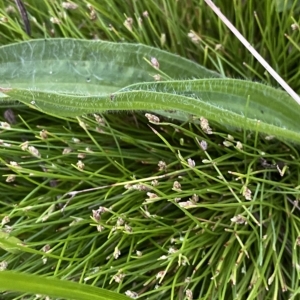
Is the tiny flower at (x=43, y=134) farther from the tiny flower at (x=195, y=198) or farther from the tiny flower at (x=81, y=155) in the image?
the tiny flower at (x=195, y=198)

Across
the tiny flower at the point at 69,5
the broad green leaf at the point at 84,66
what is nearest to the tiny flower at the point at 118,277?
the broad green leaf at the point at 84,66

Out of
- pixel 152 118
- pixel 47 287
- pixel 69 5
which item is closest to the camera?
pixel 47 287

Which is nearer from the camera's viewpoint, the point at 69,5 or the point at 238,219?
the point at 238,219

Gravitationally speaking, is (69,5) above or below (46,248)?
above

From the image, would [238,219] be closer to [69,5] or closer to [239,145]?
[239,145]

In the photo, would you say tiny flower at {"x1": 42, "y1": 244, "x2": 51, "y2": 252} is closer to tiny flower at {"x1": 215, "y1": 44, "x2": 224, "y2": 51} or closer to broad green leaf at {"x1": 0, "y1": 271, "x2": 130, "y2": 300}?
broad green leaf at {"x1": 0, "y1": 271, "x2": 130, "y2": 300}

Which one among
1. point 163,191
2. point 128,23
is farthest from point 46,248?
point 128,23

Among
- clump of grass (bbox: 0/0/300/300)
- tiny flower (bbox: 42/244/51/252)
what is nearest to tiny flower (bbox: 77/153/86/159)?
clump of grass (bbox: 0/0/300/300)
